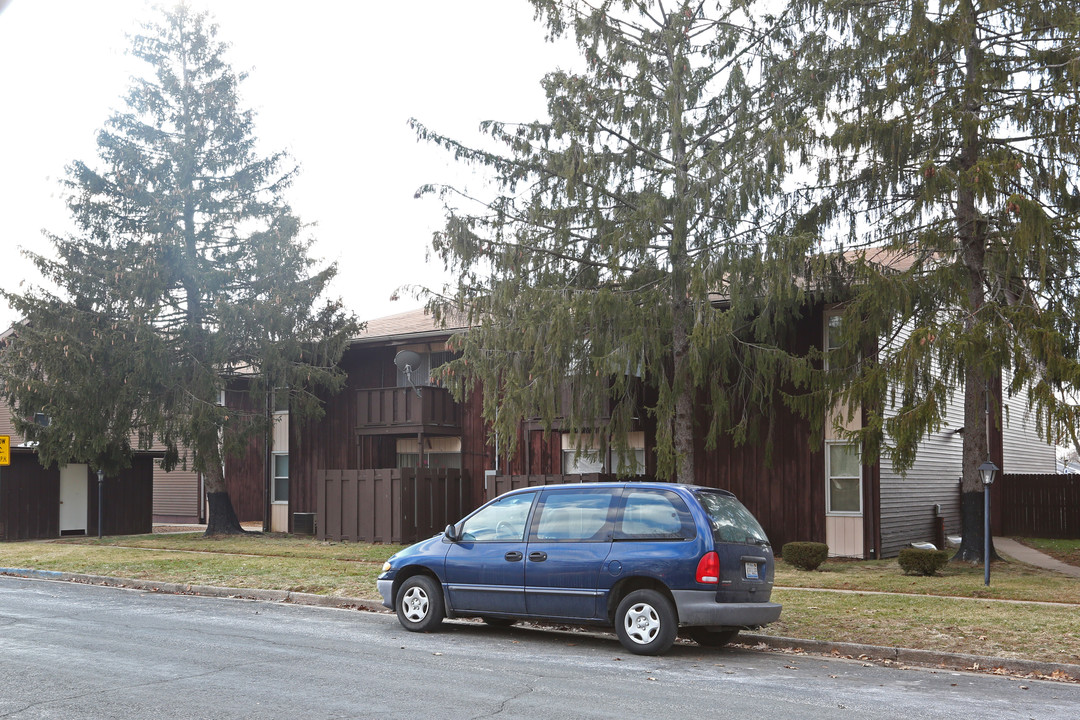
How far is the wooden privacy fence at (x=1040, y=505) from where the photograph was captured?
30.3 m

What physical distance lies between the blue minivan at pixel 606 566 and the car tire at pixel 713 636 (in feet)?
0.05

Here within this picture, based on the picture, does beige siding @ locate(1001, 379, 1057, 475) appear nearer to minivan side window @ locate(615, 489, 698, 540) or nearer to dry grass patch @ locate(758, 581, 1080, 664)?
dry grass patch @ locate(758, 581, 1080, 664)

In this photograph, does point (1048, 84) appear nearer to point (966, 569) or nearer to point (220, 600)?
point (966, 569)

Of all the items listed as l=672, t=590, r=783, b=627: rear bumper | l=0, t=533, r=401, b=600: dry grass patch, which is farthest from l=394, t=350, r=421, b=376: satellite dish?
l=672, t=590, r=783, b=627: rear bumper

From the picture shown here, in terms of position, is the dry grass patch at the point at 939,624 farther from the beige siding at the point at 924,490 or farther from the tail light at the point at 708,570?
the beige siding at the point at 924,490

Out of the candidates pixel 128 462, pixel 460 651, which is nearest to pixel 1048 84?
pixel 460 651

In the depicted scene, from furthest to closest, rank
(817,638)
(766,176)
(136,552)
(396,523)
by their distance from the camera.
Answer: (396,523) → (136,552) → (766,176) → (817,638)

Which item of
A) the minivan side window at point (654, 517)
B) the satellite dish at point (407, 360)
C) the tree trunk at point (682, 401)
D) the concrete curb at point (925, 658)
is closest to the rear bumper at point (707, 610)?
the minivan side window at point (654, 517)

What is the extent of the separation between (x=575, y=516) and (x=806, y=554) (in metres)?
9.08

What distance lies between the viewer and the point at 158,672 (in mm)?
8617

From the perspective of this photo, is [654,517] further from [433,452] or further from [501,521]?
[433,452]

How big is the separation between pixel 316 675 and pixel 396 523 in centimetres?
1674

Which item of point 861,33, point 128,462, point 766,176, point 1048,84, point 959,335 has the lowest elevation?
point 128,462

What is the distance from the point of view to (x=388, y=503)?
25.4m
